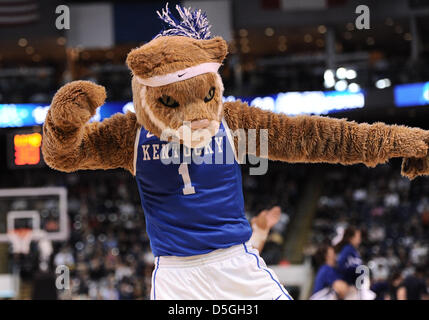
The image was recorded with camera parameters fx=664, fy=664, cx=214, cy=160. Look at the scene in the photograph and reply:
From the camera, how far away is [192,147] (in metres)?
2.41

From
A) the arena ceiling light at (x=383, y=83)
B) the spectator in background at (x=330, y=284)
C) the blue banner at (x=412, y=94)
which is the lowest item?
the spectator in background at (x=330, y=284)

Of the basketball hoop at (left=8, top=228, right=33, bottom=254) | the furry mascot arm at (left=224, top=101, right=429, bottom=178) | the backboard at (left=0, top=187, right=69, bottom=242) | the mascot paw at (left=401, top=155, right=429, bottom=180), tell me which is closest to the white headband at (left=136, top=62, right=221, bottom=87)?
the furry mascot arm at (left=224, top=101, right=429, bottom=178)

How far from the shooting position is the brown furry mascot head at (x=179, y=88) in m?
2.36

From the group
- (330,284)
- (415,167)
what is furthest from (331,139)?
(330,284)

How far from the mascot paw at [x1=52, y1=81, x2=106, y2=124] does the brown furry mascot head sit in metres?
0.16

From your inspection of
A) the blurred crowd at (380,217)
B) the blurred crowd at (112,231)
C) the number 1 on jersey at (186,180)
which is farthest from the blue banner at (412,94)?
the number 1 on jersey at (186,180)

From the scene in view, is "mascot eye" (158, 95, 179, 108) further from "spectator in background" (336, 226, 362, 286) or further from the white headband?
"spectator in background" (336, 226, 362, 286)

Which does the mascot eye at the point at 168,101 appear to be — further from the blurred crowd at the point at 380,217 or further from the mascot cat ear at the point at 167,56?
the blurred crowd at the point at 380,217

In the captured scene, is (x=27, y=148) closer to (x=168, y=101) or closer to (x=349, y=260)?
(x=349, y=260)

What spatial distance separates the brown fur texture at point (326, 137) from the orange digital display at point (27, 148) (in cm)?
469

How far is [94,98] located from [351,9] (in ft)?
41.1

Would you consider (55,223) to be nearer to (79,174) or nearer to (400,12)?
(79,174)

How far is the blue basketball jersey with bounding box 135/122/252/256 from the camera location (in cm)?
243
